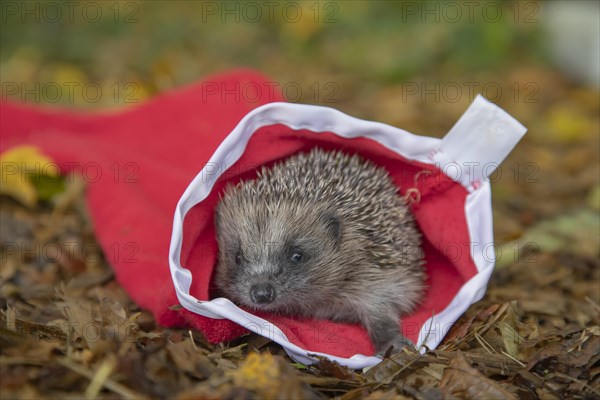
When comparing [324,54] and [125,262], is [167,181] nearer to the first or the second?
[125,262]

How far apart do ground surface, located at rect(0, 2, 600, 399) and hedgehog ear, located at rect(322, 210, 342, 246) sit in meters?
0.59

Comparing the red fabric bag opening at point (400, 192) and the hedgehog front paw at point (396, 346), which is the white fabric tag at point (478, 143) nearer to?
the red fabric bag opening at point (400, 192)

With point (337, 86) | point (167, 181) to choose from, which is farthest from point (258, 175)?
point (337, 86)

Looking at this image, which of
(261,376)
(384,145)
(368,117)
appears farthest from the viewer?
(368,117)

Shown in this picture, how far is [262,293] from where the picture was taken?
9.64 ft

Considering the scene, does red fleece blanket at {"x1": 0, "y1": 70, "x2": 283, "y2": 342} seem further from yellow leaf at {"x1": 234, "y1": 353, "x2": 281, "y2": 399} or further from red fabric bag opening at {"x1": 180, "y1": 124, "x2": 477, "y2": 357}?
yellow leaf at {"x1": 234, "y1": 353, "x2": 281, "y2": 399}

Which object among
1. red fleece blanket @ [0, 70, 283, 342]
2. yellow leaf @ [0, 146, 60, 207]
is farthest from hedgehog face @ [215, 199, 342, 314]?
yellow leaf @ [0, 146, 60, 207]

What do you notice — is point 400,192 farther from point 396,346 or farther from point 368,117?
point 368,117

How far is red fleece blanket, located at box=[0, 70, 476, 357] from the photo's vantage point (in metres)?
3.15

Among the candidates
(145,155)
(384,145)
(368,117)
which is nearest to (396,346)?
(384,145)

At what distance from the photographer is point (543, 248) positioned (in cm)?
421

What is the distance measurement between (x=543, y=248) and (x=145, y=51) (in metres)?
6.05

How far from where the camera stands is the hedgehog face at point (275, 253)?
301cm

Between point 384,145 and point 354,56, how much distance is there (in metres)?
5.49
